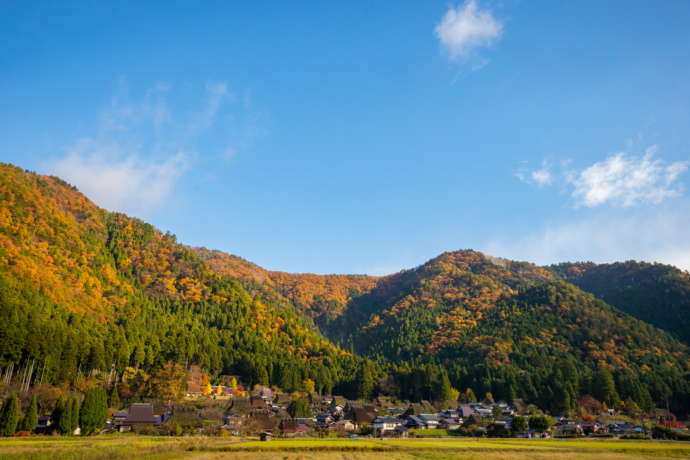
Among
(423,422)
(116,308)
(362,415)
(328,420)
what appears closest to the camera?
(328,420)

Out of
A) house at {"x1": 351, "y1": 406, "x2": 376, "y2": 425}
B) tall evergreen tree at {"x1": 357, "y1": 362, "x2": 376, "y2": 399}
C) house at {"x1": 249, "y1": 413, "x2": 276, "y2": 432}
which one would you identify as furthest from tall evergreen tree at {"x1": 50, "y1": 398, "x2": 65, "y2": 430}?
tall evergreen tree at {"x1": 357, "y1": 362, "x2": 376, "y2": 399}

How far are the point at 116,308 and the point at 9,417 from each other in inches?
2996

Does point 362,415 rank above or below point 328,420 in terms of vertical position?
above

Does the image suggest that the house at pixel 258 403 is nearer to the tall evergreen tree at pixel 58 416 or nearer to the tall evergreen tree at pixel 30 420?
the tall evergreen tree at pixel 58 416

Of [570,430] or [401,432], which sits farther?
[570,430]

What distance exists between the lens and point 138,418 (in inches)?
2440

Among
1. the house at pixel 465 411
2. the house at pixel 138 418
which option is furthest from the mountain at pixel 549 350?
the house at pixel 138 418

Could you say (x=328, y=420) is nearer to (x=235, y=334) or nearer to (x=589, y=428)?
(x=589, y=428)

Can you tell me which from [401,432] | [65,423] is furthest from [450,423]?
[65,423]

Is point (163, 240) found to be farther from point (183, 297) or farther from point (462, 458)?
point (462, 458)

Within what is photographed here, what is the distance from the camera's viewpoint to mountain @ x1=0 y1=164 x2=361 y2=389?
2862 inches

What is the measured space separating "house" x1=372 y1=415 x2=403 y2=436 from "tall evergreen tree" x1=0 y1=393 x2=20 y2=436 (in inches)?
1909

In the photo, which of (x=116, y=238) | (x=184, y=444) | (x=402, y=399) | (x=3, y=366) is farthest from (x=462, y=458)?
(x=116, y=238)

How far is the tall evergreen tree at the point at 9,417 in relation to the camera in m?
47.2
